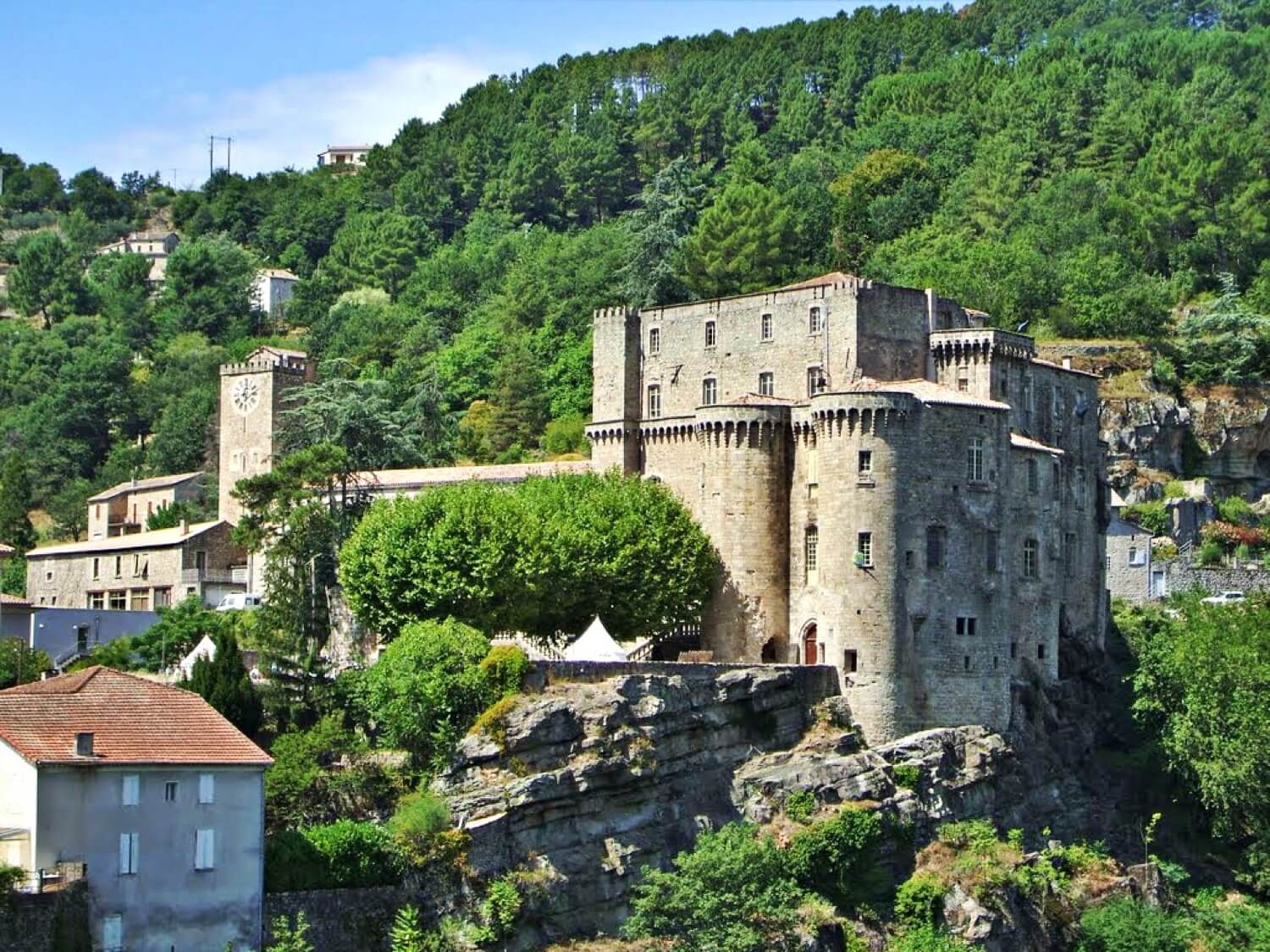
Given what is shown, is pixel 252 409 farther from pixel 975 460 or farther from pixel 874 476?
pixel 975 460

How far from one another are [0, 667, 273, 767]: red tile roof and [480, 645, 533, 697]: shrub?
10168 millimetres

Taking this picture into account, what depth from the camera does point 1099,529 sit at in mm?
Answer: 89312

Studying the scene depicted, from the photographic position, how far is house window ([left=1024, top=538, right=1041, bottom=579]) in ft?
268

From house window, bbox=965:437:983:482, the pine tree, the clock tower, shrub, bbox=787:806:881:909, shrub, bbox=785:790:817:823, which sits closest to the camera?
the pine tree

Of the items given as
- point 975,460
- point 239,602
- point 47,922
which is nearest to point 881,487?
point 975,460

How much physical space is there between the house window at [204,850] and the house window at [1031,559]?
3223cm

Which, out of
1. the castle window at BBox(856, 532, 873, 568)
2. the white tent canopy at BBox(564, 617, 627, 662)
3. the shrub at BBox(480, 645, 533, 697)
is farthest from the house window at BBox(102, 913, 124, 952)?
the castle window at BBox(856, 532, 873, 568)

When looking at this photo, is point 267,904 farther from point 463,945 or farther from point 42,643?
point 42,643

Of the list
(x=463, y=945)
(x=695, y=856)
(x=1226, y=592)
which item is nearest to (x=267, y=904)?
(x=463, y=945)

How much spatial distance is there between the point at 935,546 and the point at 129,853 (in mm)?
29422

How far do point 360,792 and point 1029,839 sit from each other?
22875mm

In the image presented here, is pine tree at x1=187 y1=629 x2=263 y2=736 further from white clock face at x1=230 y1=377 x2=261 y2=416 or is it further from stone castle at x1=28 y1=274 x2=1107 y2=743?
white clock face at x1=230 y1=377 x2=261 y2=416

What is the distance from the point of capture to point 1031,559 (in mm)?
82062

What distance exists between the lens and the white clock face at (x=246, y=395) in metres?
114
